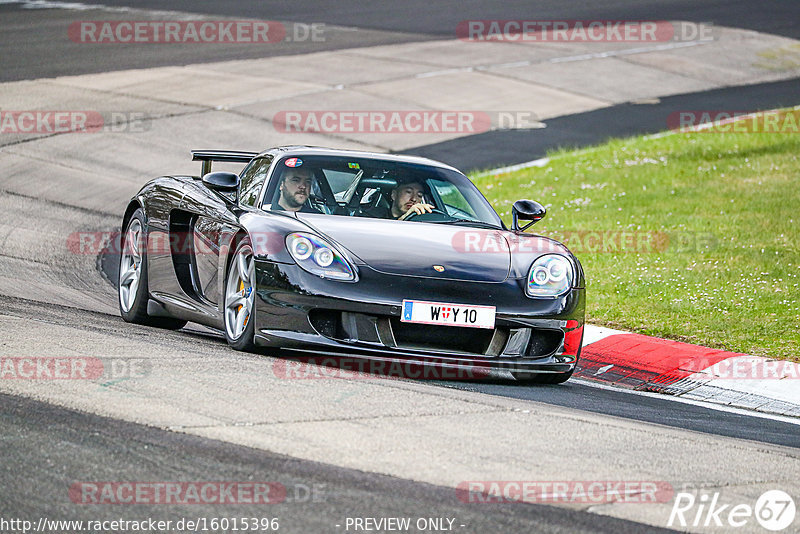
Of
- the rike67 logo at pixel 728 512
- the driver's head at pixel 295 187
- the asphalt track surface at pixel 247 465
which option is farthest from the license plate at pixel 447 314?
the rike67 logo at pixel 728 512

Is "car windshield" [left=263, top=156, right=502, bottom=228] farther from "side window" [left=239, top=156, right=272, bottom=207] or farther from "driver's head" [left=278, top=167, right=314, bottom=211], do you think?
"side window" [left=239, top=156, right=272, bottom=207]

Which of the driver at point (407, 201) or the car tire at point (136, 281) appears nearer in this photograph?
the driver at point (407, 201)

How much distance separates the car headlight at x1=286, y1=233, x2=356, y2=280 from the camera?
21.5ft

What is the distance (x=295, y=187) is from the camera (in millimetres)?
7672

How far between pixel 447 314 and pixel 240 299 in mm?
1216

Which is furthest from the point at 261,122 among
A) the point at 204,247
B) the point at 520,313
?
the point at 520,313

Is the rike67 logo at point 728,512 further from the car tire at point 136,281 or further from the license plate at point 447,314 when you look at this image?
the car tire at point 136,281

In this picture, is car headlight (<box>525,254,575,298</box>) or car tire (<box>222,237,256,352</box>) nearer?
car tire (<box>222,237,256,352</box>)

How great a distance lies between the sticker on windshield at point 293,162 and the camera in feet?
25.9

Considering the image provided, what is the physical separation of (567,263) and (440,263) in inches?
34.2

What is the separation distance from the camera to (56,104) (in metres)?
18.5

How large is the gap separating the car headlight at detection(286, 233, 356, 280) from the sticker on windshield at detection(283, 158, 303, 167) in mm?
1219

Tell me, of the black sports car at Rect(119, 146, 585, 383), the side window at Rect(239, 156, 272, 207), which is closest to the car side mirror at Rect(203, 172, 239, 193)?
the black sports car at Rect(119, 146, 585, 383)

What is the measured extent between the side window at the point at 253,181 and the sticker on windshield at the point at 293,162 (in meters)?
0.15
